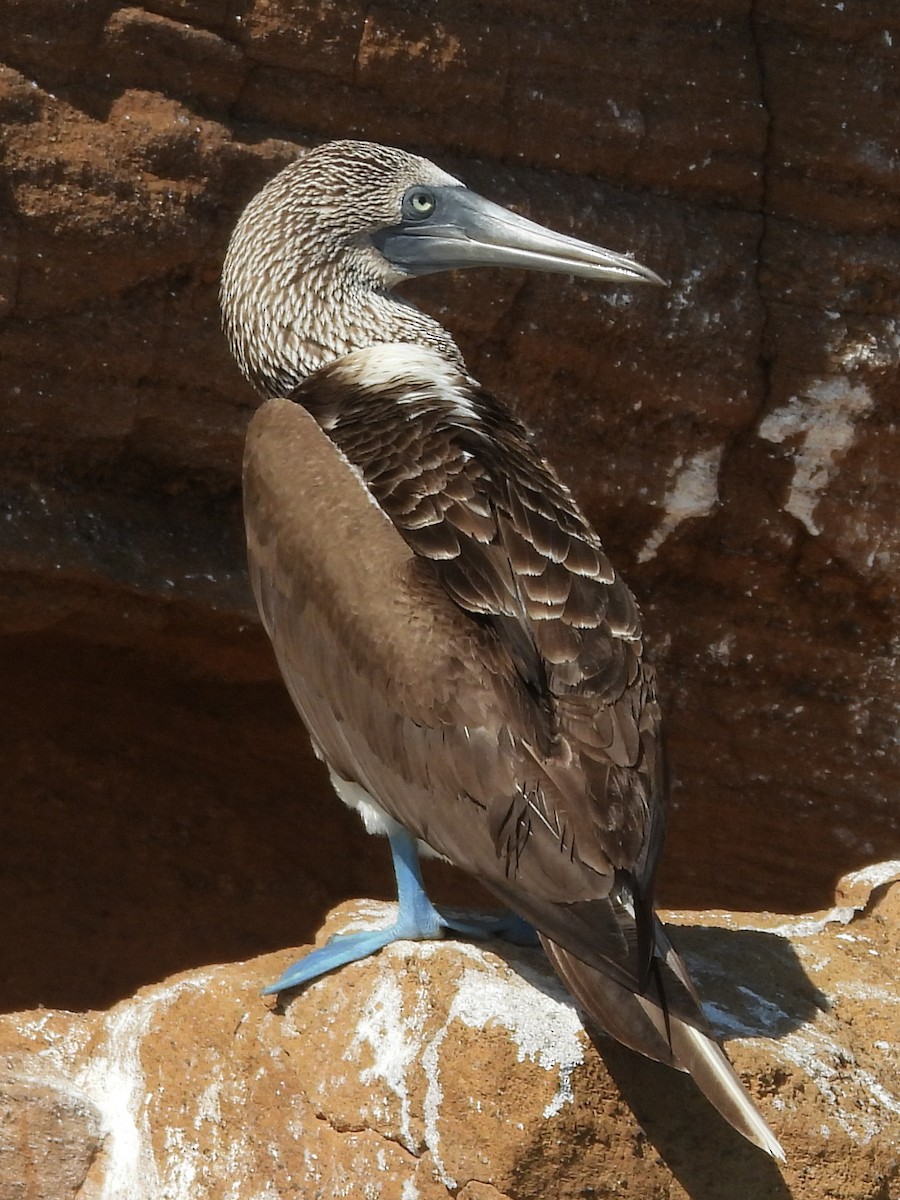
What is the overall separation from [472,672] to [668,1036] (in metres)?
0.78

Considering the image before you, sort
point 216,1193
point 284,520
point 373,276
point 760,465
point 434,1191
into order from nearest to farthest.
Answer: point 434,1191
point 216,1193
point 284,520
point 373,276
point 760,465

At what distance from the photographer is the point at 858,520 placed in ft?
21.2

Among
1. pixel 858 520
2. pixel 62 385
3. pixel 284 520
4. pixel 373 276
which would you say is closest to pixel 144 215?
pixel 62 385

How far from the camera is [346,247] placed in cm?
471

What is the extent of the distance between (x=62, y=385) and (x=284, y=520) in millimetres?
1965

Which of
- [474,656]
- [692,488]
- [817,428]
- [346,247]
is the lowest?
[692,488]

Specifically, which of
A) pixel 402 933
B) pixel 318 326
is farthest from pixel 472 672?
pixel 318 326

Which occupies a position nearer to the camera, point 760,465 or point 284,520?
point 284,520

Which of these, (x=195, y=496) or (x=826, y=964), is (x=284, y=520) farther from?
(x=195, y=496)

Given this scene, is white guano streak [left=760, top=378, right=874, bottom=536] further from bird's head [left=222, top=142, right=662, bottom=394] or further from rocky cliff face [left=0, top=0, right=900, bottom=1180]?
bird's head [left=222, top=142, right=662, bottom=394]

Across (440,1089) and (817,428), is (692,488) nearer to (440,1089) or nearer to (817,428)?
(817,428)

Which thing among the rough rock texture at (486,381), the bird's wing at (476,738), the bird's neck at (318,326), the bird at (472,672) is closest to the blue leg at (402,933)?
the bird at (472,672)

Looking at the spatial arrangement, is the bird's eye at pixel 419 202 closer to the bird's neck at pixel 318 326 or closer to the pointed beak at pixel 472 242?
the pointed beak at pixel 472 242

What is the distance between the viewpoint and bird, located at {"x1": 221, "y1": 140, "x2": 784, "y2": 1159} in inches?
124
